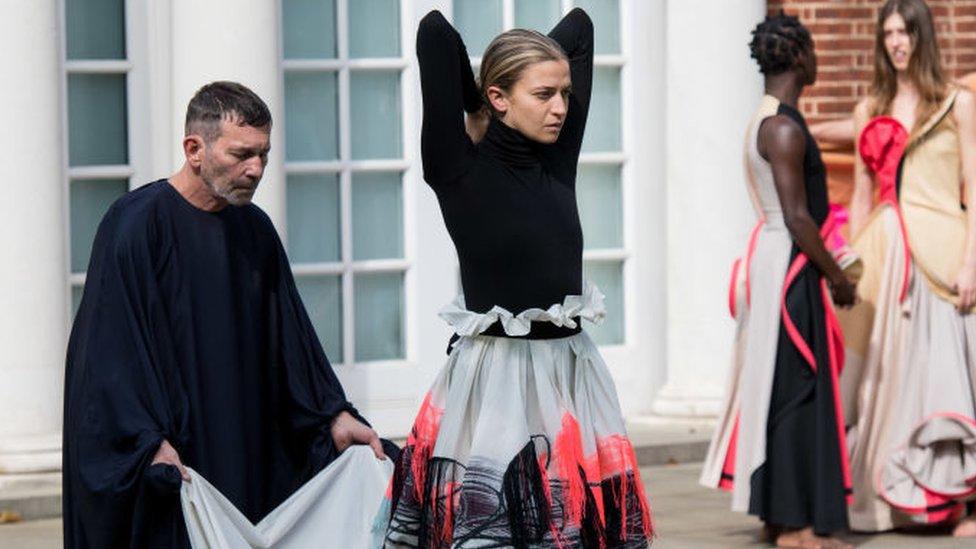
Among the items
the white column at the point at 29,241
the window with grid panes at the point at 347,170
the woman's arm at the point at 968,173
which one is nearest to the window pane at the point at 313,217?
the window with grid panes at the point at 347,170

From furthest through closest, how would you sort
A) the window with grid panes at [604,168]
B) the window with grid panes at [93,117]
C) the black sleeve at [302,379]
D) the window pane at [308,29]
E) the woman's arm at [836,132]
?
the window with grid panes at [604,168]
the window pane at [308,29]
the window with grid panes at [93,117]
the woman's arm at [836,132]
the black sleeve at [302,379]

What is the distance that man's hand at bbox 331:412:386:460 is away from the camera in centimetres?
579

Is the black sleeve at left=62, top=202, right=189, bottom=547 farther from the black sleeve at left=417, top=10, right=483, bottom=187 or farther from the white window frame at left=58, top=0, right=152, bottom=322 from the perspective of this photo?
the white window frame at left=58, top=0, right=152, bottom=322

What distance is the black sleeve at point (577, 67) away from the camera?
5516 mm

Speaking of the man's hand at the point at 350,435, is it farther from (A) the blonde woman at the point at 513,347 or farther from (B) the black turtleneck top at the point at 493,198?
(B) the black turtleneck top at the point at 493,198

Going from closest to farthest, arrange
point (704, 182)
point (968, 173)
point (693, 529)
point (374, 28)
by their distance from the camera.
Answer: point (968, 173)
point (693, 529)
point (374, 28)
point (704, 182)

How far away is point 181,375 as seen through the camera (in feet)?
18.2

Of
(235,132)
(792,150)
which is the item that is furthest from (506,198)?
(792,150)

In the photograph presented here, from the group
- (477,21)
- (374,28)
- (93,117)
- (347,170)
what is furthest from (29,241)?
(477,21)

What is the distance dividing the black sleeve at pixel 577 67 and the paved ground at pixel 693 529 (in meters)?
3.17

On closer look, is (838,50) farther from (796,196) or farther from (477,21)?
(796,196)

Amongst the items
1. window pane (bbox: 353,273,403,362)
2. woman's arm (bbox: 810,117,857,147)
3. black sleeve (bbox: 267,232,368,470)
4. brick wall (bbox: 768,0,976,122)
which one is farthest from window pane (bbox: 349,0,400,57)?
black sleeve (bbox: 267,232,368,470)

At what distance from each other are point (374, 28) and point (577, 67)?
5322 mm

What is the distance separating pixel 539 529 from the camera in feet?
17.4
